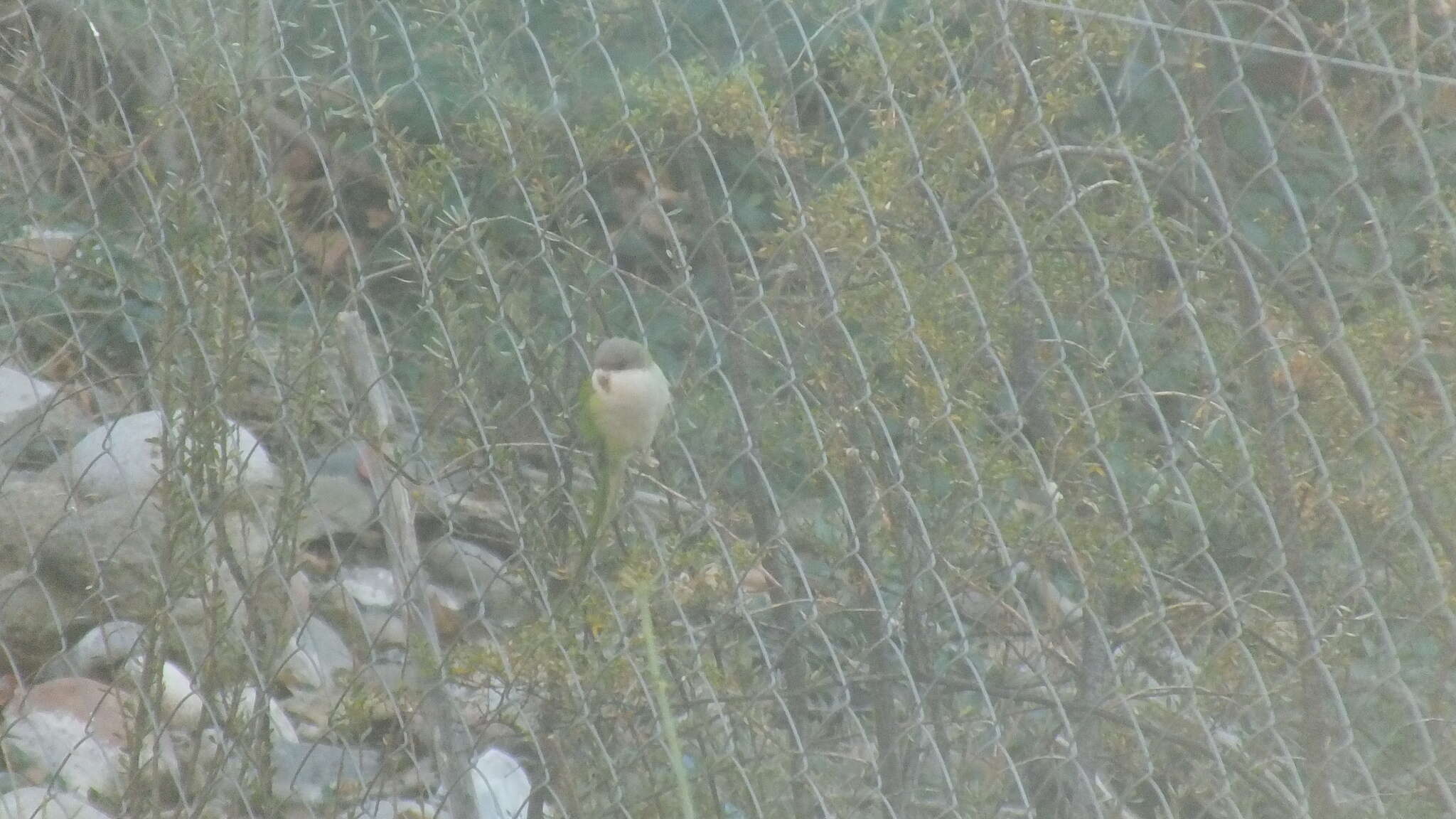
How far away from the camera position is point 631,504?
6.48 ft

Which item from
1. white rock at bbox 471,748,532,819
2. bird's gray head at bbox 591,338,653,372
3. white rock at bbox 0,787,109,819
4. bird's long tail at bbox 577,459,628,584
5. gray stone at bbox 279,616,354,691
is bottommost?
gray stone at bbox 279,616,354,691

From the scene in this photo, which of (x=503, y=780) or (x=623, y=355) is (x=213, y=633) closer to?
(x=503, y=780)

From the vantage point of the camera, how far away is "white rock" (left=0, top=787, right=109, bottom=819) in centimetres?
255

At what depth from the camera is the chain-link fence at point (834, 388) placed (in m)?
1.53

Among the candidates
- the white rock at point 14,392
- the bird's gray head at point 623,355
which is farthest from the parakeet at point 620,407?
the white rock at point 14,392

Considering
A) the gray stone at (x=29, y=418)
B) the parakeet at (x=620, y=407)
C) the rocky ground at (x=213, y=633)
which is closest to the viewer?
the parakeet at (x=620, y=407)

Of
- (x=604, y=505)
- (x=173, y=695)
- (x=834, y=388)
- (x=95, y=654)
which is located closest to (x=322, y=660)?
(x=173, y=695)

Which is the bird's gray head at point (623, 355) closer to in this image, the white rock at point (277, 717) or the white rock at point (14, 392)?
the white rock at point (277, 717)

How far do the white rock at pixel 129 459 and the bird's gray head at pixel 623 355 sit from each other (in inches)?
37.9

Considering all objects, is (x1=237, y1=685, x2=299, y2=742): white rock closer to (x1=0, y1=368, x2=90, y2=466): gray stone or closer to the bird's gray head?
(x1=0, y1=368, x2=90, y2=466): gray stone

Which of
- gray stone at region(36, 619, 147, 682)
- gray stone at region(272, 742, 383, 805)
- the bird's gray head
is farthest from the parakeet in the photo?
gray stone at region(36, 619, 147, 682)

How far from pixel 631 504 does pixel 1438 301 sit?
972mm

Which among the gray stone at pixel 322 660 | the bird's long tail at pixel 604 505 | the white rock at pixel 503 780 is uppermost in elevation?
the bird's long tail at pixel 604 505

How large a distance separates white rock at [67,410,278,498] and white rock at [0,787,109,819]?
55 cm
